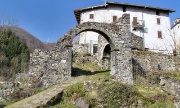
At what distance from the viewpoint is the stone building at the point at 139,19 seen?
116ft

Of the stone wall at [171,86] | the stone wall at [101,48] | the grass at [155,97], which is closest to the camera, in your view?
the grass at [155,97]

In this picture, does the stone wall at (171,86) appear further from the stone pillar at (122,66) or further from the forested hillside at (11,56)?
the forested hillside at (11,56)

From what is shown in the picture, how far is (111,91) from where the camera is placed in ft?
41.5

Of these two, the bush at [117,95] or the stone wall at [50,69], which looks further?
the stone wall at [50,69]

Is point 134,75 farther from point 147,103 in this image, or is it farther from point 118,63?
point 147,103

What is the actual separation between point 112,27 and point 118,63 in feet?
9.24

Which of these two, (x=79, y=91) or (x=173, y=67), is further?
(x=173, y=67)

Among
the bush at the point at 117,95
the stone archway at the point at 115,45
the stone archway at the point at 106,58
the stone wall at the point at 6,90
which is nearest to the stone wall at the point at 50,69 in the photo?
the stone archway at the point at 115,45

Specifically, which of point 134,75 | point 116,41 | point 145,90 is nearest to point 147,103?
point 145,90

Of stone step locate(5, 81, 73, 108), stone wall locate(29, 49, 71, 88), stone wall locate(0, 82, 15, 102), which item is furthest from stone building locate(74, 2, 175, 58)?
stone step locate(5, 81, 73, 108)

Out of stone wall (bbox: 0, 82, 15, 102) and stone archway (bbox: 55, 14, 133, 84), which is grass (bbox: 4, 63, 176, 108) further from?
stone wall (bbox: 0, 82, 15, 102)

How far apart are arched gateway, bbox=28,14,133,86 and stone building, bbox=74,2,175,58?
1849 cm

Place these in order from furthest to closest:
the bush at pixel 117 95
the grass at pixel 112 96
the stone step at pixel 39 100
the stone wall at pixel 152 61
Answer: the stone wall at pixel 152 61 < the bush at pixel 117 95 < the grass at pixel 112 96 < the stone step at pixel 39 100

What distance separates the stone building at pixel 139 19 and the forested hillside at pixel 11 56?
11.3 metres
